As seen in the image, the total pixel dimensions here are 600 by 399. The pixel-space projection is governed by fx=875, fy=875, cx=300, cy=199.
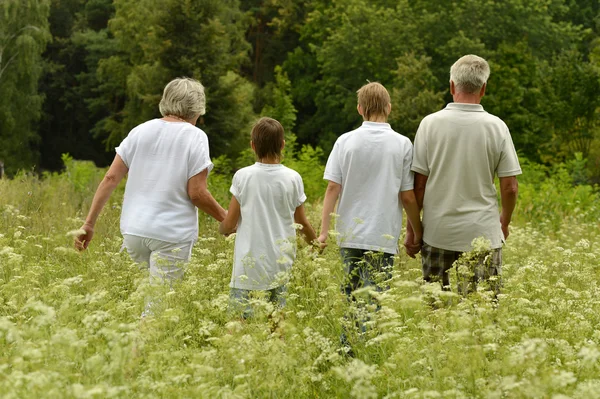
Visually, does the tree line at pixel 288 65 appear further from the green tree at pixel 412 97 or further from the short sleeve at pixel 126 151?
the short sleeve at pixel 126 151

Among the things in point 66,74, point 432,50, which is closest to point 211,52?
point 432,50

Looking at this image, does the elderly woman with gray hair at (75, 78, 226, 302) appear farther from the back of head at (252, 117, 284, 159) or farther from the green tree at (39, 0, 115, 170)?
the green tree at (39, 0, 115, 170)

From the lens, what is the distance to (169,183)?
213 inches

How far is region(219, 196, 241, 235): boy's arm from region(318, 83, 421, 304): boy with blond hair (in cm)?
54

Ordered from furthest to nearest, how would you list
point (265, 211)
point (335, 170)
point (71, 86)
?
point (71, 86)
point (335, 170)
point (265, 211)

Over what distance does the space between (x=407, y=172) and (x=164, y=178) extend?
151 cm

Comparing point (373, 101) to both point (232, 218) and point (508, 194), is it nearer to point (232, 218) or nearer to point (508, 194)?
point (508, 194)

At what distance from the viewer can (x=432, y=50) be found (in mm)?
43781

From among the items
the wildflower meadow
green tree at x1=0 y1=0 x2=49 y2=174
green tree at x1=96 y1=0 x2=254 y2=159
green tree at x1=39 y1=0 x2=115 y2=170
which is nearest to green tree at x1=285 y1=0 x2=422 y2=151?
green tree at x1=96 y1=0 x2=254 y2=159

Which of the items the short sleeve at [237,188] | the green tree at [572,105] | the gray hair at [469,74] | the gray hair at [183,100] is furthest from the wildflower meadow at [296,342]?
the green tree at [572,105]

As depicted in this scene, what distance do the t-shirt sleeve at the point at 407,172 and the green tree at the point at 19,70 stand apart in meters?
38.1

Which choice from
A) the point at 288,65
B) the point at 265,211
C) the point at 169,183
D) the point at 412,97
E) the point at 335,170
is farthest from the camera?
the point at 288,65

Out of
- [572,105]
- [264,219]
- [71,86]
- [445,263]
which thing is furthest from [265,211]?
[71,86]

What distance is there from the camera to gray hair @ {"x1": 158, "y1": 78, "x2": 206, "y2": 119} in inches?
215
